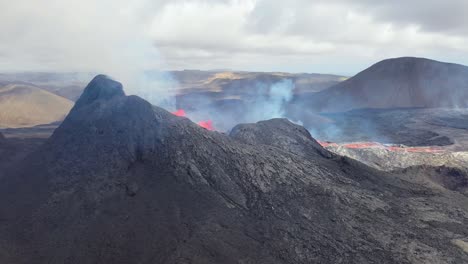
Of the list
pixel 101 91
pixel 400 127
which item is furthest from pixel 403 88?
pixel 101 91

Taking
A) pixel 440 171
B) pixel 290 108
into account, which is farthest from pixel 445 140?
pixel 290 108

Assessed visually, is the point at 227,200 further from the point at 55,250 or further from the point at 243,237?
the point at 55,250

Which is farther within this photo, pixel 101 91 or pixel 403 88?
pixel 403 88

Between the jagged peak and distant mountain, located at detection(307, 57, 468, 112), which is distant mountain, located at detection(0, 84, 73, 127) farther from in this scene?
distant mountain, located at detection(307, 57, 468, 112)

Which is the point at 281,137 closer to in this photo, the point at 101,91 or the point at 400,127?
the point at 101,91

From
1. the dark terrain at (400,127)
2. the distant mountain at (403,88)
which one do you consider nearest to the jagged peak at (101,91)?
the dark terrain at (400,127)

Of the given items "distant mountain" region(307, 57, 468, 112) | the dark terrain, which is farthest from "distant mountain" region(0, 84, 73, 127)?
"distant mountain" region(307, 57, 468, 112)
